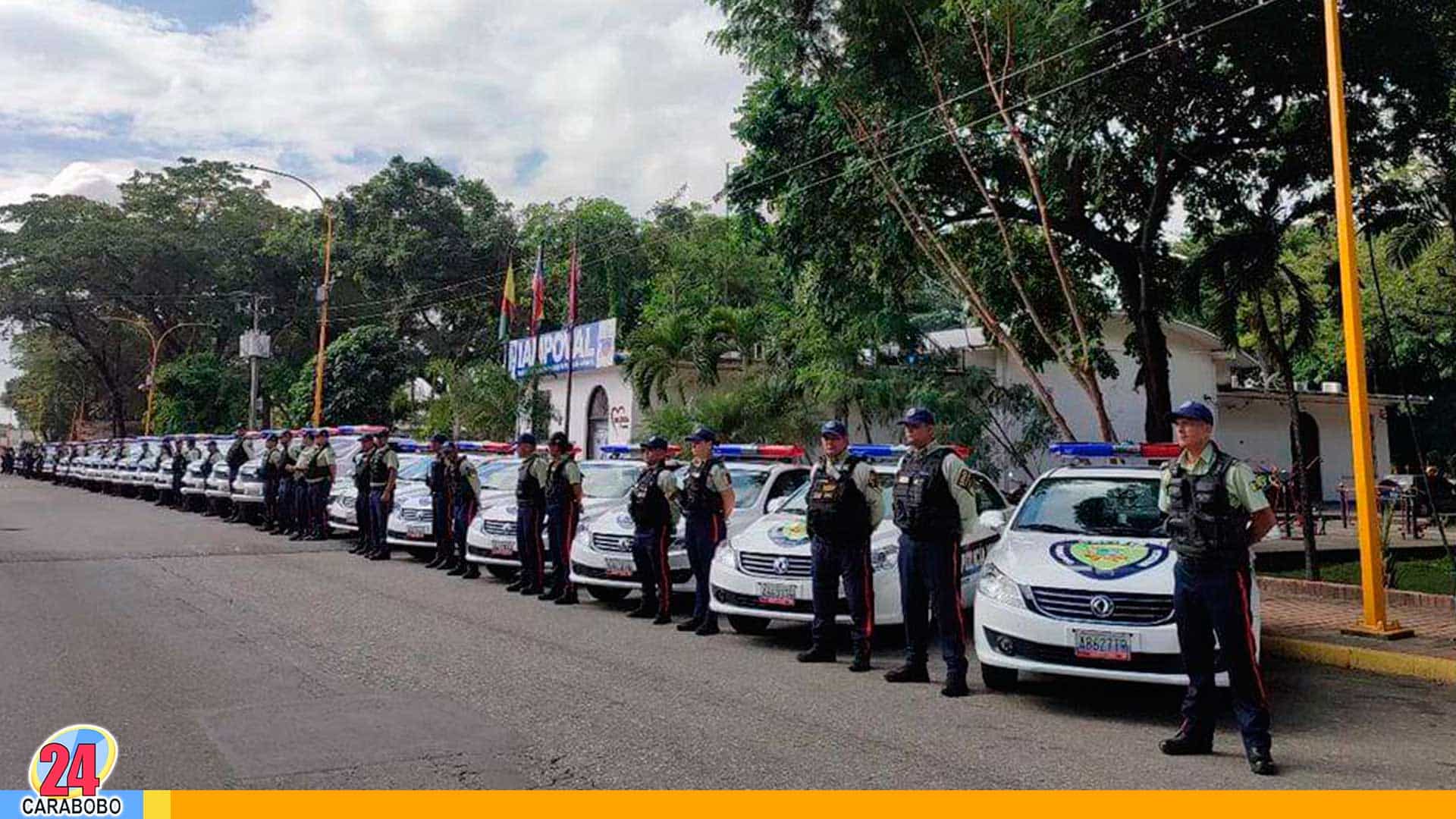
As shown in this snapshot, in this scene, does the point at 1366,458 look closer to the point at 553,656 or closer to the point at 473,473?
the point at 553,656

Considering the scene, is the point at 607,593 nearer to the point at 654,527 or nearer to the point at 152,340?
the point at 654,527

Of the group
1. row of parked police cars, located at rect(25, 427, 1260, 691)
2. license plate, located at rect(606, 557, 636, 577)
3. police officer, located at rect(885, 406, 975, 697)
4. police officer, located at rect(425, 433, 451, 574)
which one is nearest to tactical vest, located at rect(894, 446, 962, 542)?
police officer, located at rect(885, 406, 975, 697)

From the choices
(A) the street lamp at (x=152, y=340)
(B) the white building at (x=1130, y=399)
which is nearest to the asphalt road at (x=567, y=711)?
(B) the white building at (x=1130, y=399)

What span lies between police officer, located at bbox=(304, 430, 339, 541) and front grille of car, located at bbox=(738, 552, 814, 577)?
35.0 feet

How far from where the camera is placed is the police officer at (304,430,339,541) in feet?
59.1

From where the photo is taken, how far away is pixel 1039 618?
22.8 ft

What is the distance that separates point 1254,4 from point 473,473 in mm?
10401

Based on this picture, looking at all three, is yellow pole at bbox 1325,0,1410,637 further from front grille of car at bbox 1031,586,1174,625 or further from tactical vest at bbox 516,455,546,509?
tactical vest at bbox 516,455,546,509

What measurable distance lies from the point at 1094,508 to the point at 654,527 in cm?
402

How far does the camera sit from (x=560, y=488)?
38.5 feet

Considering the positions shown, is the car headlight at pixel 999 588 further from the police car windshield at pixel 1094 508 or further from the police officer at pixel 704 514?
the police officer at pixel 704 514

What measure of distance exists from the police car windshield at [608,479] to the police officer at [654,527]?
2963 mm

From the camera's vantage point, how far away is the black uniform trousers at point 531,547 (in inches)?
482
